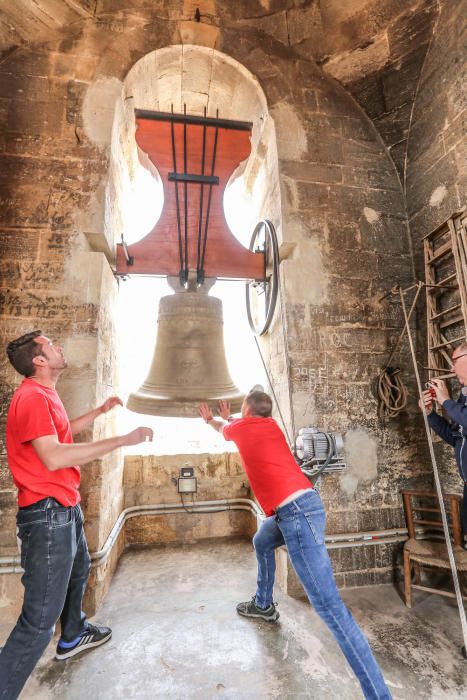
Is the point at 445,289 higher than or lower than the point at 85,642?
higher

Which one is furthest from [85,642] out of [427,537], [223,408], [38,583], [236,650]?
[427,537]

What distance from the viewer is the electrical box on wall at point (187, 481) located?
3.64 metres

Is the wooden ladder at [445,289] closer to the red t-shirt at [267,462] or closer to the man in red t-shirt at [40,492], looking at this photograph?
the red t-shirt at [267,462]

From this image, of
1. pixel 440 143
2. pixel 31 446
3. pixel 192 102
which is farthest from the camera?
pixel 192 102

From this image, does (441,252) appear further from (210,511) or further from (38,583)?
(38,583)

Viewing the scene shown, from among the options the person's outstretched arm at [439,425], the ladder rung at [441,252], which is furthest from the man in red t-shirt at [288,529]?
the ladder rung at [441,252]

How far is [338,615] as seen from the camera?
66.8 inches

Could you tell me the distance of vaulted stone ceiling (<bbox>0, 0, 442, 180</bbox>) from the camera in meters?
3.25

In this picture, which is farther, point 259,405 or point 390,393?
point 390,393

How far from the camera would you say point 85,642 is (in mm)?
2100

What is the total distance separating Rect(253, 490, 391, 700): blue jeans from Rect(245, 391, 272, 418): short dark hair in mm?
536

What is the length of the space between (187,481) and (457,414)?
8.36 ft

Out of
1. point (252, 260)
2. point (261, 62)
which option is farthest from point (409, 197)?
point (261, 62)

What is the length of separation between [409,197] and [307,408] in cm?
233
